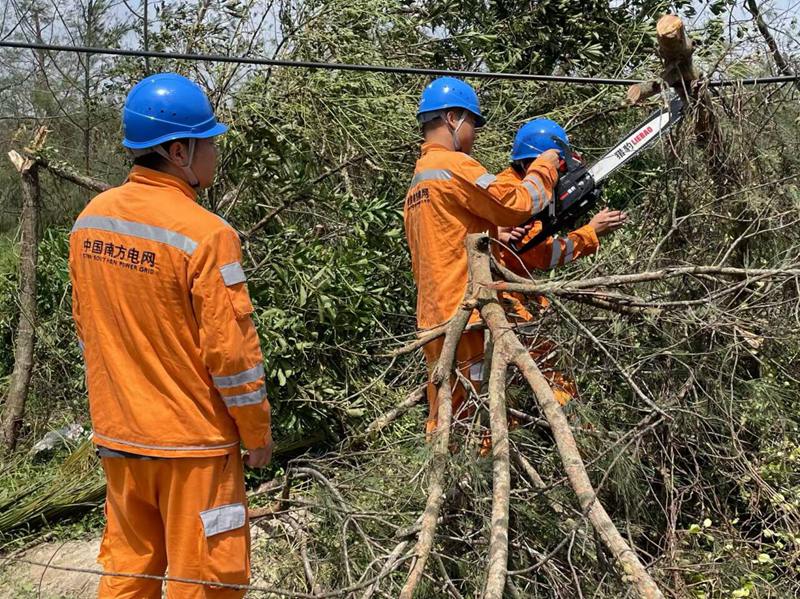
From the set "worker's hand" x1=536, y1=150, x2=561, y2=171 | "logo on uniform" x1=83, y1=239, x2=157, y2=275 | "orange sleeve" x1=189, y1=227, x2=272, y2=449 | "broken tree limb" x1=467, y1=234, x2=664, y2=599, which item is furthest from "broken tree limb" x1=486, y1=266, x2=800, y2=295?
"logo on uniform" x1=83, y1=239, x2=157, y2=275

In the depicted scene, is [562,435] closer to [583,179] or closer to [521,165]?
[583,179]

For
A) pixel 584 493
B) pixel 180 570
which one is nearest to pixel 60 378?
pixel 180 570

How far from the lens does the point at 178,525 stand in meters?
2.19

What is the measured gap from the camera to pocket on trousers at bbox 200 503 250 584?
2170mm

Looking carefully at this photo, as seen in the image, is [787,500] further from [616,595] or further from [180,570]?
[180,570]

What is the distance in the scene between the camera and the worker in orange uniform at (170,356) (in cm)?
214

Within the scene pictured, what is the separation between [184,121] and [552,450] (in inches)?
63.5

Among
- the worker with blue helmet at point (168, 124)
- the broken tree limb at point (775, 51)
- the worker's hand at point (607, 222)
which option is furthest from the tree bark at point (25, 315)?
the broken tree limb at point (775, 51)

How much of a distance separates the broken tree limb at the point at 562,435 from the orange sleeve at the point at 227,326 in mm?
858

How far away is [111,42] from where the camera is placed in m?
9.38

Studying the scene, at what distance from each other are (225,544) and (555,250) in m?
2.07

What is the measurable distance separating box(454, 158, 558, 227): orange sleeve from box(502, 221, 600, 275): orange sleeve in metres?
0.47

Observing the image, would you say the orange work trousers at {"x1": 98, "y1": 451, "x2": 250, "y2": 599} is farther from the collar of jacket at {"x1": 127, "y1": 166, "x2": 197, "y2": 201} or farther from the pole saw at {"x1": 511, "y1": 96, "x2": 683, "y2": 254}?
the pole saw at {"x1": 511, "y1": 96, "x2": 683, "y2": 254}

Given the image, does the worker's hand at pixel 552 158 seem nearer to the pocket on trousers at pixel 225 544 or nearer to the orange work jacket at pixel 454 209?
the orange work jacket at pixel 454 209
